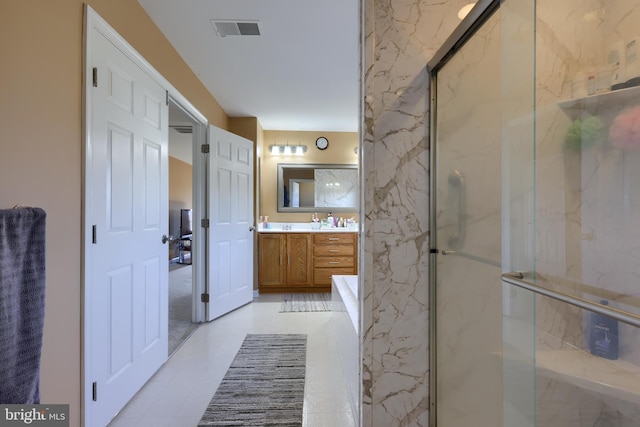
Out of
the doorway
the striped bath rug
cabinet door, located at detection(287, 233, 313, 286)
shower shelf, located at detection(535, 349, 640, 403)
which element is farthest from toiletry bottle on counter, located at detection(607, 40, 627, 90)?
cabinet door, located at detection(287, 233, 313, 286)

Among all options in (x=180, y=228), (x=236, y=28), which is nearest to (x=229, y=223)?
(x=236, y=28)

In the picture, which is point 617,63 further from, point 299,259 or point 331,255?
point 299,259

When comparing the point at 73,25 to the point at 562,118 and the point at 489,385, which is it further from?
the point at 489,385

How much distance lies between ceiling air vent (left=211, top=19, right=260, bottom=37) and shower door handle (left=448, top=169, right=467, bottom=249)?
1723mm

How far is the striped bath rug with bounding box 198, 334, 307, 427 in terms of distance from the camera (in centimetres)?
163

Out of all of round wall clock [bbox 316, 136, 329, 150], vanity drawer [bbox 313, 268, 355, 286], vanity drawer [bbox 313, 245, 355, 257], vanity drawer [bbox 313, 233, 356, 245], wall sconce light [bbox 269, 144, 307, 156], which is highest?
round wall clock [bbox 316, 136, 329, 150]

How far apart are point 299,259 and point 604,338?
129 inches

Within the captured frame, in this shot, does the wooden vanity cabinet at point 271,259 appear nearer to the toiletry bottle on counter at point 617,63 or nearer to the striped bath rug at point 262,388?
the striped bath rug at point 262,388

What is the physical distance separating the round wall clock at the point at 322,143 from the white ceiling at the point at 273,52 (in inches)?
35.5

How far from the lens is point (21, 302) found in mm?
1005

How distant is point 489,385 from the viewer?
1198 millimetres

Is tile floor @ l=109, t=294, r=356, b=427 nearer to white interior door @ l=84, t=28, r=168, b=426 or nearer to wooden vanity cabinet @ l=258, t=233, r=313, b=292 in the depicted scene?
white interior door @ l=84, t=28, r=168, b=426
